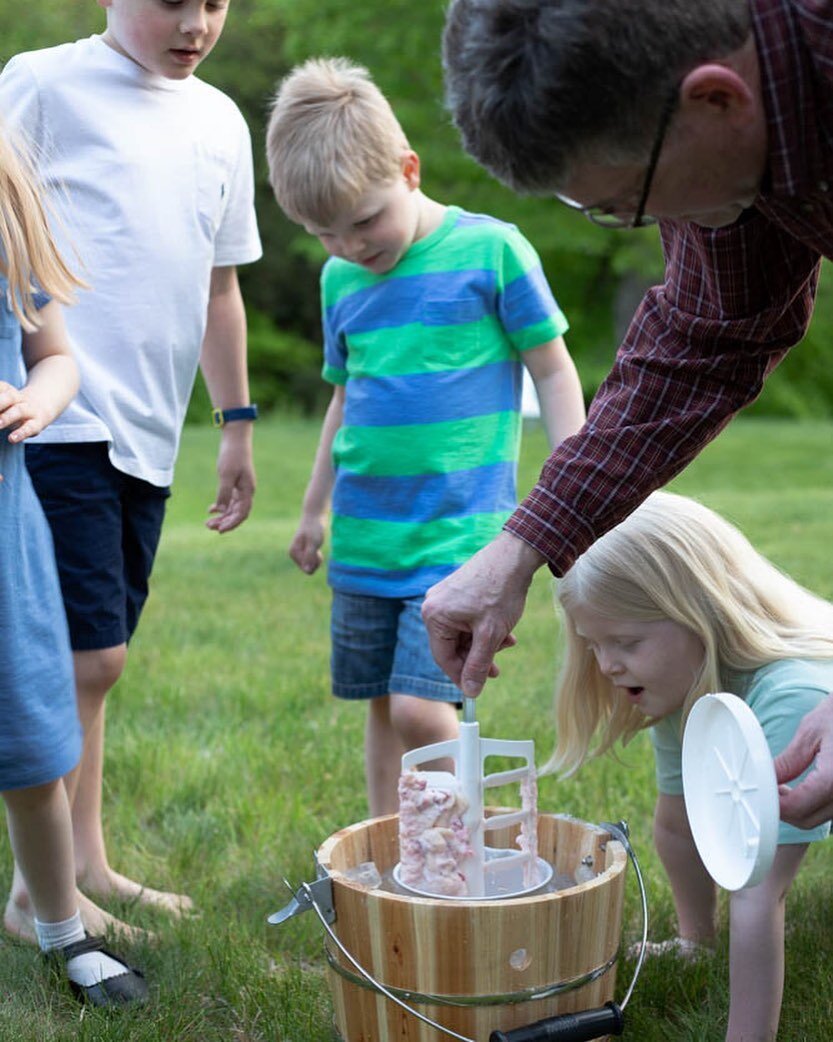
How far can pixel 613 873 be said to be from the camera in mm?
2146

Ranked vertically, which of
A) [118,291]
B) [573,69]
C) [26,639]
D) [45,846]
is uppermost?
[573,69]

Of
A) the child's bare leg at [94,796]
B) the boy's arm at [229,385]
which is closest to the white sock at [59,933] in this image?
the child's bare leg at [94,796]

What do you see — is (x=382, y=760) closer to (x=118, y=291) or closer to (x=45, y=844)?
(x=45, y=844)

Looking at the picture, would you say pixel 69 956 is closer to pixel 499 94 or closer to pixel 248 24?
→ pixel 499 94

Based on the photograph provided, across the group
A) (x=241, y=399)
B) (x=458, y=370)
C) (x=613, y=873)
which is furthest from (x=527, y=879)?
(x=241, y=399)

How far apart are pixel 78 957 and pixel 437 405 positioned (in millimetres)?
1396

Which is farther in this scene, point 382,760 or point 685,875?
point 382,760

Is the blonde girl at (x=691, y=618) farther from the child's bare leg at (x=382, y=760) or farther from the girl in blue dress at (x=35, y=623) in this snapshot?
the girl in blue dress at (x=35, y=623)

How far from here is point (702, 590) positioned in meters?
2.45

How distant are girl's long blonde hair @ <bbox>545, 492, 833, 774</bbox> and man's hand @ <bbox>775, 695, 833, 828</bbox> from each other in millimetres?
587

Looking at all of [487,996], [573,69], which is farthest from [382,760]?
[573,69]

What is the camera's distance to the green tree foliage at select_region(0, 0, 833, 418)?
18750mm

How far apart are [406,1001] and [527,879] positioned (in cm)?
35

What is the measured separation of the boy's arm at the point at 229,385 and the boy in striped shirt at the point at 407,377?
10.7 inches
